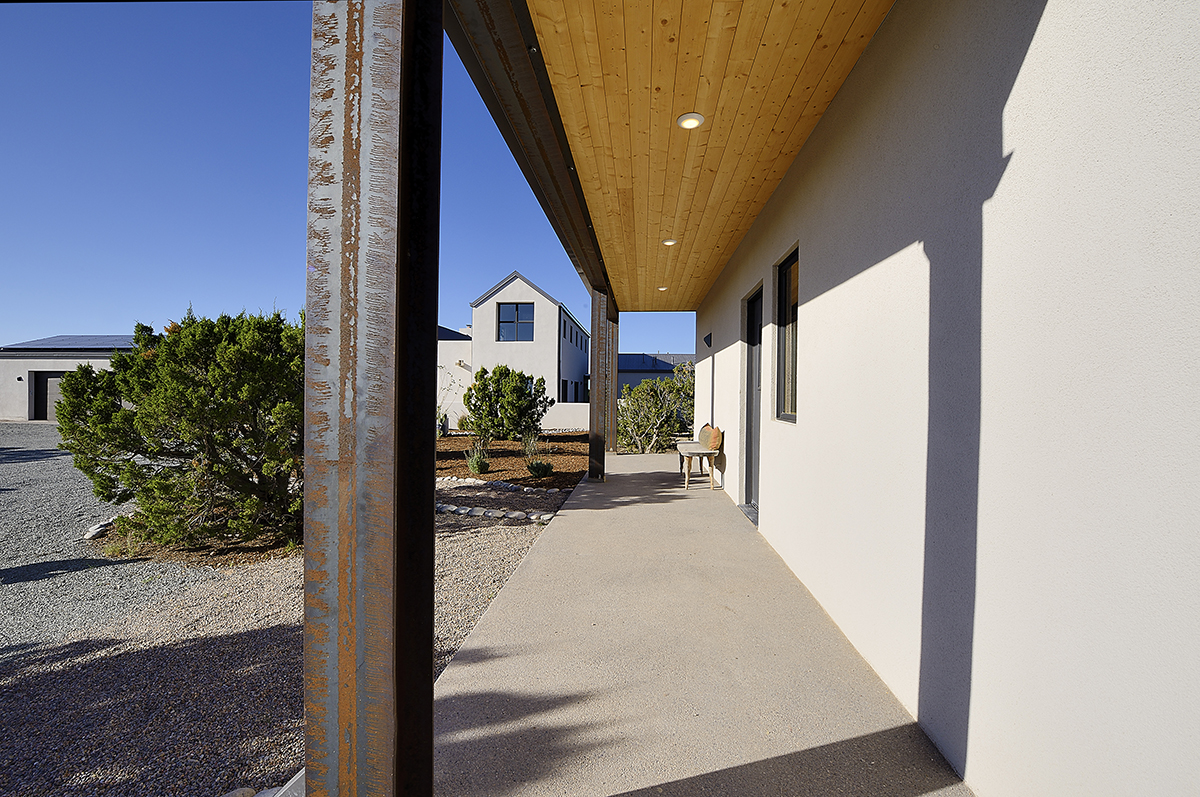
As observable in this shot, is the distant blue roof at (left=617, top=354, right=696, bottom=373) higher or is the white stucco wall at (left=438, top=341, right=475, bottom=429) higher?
the distant blue roof at (left=617, top=354, right=696, bottom=373)

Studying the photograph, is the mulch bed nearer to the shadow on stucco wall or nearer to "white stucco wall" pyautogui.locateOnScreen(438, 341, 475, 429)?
the shadow on stucco wall

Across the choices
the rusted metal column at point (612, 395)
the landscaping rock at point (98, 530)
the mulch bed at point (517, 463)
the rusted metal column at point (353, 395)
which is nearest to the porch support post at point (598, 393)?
the mulch bed at point (517, 463)

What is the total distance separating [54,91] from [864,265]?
7.69 metres

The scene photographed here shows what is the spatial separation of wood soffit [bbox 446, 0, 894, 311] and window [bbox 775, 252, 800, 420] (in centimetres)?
72

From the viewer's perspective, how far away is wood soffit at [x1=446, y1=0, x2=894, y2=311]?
218cm

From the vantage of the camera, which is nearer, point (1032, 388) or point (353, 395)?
point (353, 395)

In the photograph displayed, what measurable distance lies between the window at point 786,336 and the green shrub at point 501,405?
7.55 metres

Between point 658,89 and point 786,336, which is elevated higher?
point 658,89

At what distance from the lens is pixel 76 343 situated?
26828mm

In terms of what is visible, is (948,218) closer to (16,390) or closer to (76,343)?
(16,390)

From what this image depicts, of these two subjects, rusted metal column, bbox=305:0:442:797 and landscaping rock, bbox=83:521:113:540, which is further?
landscaping rock, bbox=83:521:113:540

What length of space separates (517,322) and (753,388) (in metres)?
15.2

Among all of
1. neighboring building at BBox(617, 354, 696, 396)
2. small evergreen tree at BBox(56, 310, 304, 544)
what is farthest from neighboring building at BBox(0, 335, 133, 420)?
small evergreen tree at BBox(56, 310, 304, 544)

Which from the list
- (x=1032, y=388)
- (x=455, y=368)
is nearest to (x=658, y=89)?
(x=1032, y=388)
